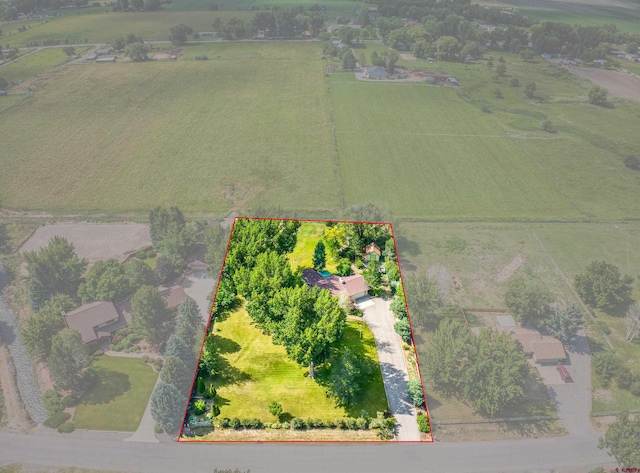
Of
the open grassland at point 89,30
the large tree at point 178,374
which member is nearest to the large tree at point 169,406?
the large tree at point 178,374

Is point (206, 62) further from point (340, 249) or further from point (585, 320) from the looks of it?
point (585, 320)

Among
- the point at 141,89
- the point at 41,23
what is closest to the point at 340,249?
the point at 141,89

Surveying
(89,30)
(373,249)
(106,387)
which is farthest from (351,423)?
(89,30)

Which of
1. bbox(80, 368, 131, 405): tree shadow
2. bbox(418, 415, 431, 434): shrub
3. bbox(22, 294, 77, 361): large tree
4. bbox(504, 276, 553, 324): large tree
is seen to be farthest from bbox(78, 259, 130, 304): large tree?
bbox(504, 276, 553, 324): large tree

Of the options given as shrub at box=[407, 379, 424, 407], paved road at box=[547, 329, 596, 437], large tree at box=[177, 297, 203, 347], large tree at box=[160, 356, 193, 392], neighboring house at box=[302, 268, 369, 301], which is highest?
neighboring house at box=[302, 268, 369, 301]

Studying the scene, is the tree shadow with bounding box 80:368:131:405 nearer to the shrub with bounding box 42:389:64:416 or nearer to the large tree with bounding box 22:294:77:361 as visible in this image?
the shrub with bounding box 42:389:64:416

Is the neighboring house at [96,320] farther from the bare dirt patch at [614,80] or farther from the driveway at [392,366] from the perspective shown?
the bare dirt patch at [614,80]

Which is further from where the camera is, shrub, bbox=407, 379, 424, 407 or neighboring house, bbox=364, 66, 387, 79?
neighboring house, bbox=364, 66, 387, 79
